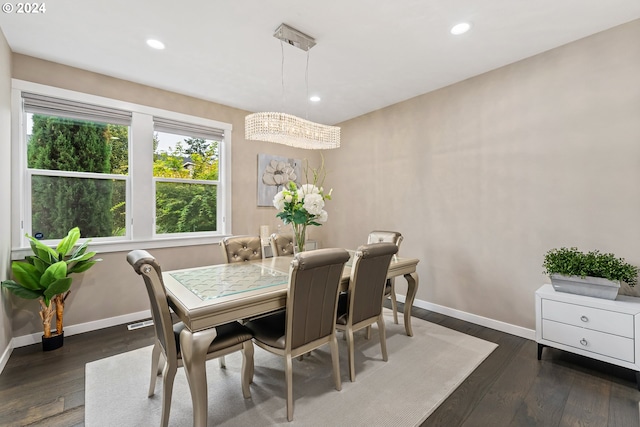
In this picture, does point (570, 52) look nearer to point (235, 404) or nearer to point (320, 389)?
point (320, 389)

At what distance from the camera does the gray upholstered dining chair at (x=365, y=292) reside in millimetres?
2172

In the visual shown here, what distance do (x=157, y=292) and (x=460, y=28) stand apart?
2.94 m

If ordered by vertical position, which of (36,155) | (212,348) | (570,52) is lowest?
(212,348)

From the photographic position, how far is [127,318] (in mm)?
3236

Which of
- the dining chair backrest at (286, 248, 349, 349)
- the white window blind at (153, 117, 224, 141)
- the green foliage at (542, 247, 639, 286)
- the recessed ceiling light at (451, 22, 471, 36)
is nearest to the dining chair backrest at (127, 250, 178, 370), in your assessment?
the dining chair backrest at (286, 248, 349, 349)

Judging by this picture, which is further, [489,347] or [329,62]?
[329,62]

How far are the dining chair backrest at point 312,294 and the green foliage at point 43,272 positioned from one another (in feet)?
7.34

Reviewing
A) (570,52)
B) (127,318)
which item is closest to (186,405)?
(127,318)

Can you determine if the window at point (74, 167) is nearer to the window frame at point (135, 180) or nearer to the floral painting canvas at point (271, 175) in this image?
the window frame at point (135, 180)

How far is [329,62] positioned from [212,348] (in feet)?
8.90

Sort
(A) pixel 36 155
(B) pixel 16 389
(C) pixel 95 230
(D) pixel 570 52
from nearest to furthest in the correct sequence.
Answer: (B) pixel 16 389 → (D) pixel 570 52 → (A) pixel 36 155 → (C) pixel 95 230

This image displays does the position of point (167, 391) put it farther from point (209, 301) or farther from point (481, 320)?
point (481, 320)

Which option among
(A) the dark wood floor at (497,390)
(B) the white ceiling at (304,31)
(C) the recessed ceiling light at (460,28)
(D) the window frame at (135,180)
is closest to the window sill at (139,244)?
(D) the window frame at (135,180)

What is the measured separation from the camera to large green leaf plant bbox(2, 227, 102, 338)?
2.47m
